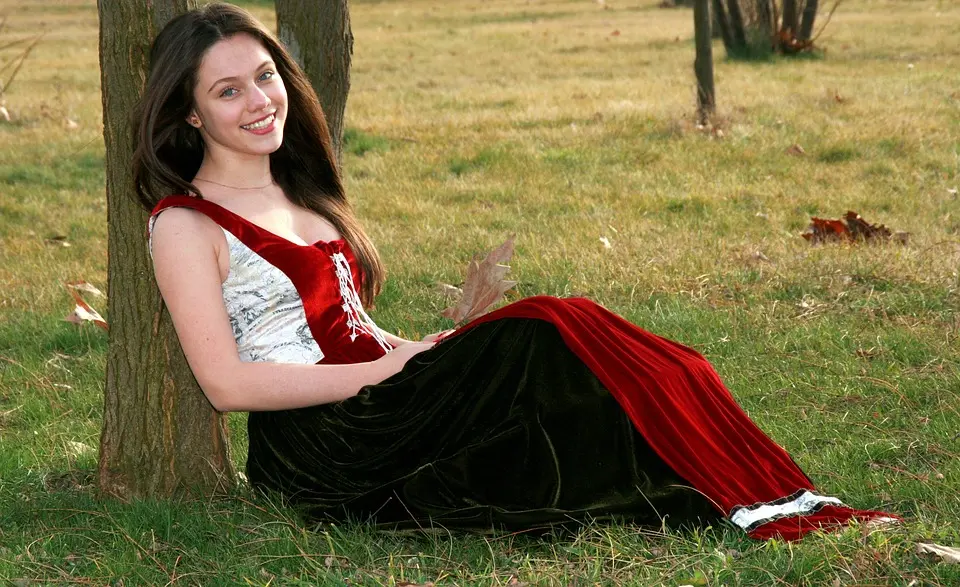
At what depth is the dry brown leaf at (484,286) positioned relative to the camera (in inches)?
145

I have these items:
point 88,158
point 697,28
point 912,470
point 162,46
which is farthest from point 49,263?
point 697,28

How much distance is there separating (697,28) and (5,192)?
18.7 ft

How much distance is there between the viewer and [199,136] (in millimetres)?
3111

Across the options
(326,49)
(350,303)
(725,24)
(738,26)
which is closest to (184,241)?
(350,303)

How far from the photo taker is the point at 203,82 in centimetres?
294

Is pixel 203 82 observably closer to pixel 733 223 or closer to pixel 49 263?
pixel 49 263

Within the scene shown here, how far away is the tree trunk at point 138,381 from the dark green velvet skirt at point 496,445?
0.49 meters

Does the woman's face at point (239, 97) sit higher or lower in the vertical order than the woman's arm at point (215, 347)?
higher

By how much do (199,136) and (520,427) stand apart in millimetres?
1236

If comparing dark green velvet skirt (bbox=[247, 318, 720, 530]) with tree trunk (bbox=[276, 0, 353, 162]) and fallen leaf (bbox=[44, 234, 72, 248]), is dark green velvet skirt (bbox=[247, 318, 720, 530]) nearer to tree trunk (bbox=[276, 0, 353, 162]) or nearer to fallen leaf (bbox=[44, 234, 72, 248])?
tree trunk (bbox=[276, 0, 353, 162])

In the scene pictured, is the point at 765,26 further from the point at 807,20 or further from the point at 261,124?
the point at 261,124

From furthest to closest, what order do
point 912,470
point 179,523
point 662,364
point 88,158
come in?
point 88,158, point 912,470, point 179,523, point 662,364

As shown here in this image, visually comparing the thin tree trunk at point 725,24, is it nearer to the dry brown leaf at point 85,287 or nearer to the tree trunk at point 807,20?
the tree trunk at point 807,20

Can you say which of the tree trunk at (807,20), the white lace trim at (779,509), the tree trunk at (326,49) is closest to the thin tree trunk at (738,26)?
the tree trunk at (807,20)
